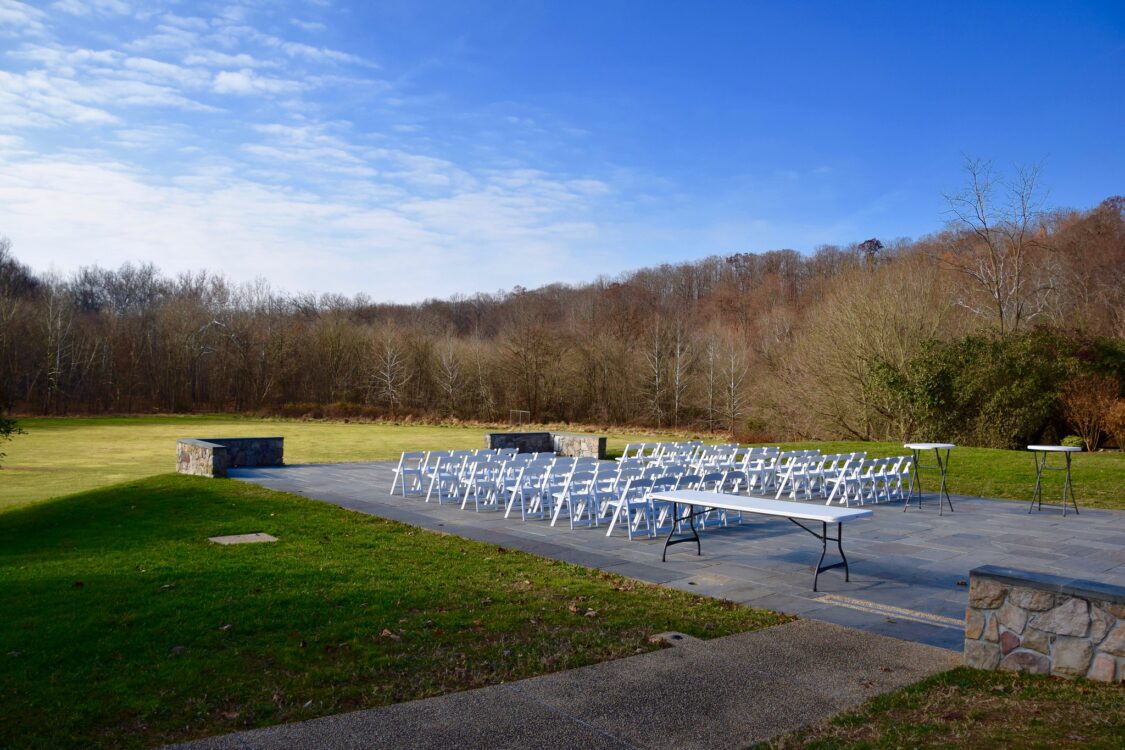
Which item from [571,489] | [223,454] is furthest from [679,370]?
[571,489]

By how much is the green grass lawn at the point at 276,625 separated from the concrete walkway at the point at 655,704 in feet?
0.77

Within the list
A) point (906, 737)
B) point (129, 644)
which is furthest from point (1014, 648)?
point (129, 644)

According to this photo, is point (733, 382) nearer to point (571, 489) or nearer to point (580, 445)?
point (580, 445)

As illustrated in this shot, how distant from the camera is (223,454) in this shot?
1633 cm

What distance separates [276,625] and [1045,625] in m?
4.73

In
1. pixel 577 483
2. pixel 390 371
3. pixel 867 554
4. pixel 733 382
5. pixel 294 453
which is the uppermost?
pixel 390 371

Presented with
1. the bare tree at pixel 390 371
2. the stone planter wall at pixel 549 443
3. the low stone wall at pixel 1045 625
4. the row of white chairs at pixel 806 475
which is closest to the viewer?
the low stone wall at pixel 1045 625

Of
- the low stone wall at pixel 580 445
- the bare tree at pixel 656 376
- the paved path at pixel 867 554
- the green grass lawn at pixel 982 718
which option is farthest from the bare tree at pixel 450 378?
the green grass lawn at pixel 982 718

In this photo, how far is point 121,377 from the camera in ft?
178

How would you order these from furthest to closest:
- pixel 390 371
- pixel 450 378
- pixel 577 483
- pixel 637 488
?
pixel 390 371
pixel 450 378
pixel 577 483
pixel 637 488

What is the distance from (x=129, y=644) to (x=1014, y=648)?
526 centimetres

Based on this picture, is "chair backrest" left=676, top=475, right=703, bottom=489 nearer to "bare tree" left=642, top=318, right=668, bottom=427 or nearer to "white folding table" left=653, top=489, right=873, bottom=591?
"white folding table" left=653, top=489, right=873, bottom=591

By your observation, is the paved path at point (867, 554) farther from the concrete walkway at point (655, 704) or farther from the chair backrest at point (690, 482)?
the chair backrest at point (690, 482)

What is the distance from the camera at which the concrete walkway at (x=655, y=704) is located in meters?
3.54
